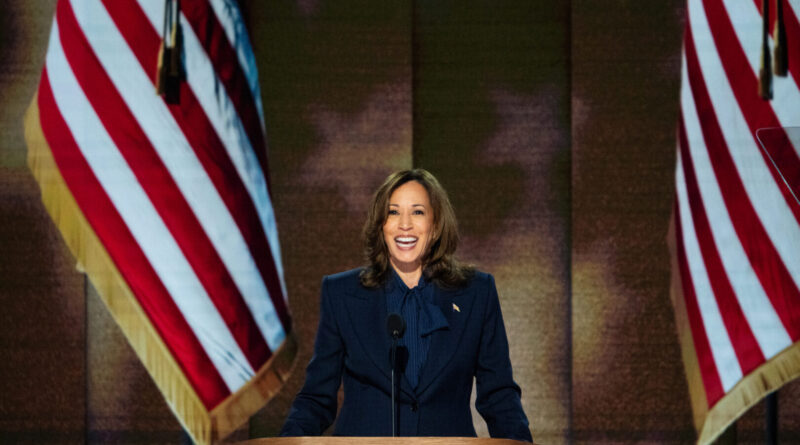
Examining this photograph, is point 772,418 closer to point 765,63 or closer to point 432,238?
point 765,63

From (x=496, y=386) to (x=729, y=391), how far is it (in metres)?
1.68

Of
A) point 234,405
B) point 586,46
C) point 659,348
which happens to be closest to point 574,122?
point 586,46

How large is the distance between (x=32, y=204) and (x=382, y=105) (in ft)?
5.00

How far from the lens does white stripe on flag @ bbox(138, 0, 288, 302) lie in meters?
2.99

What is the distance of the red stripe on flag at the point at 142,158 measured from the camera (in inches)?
118

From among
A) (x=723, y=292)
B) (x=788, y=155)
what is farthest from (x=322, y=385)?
(x=723, y=292)

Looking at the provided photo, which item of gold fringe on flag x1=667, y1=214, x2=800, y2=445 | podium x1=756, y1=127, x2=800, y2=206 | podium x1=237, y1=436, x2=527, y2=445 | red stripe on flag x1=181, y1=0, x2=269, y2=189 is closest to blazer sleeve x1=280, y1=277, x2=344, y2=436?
podium x1=237, y1=436, x2=527, y2=445

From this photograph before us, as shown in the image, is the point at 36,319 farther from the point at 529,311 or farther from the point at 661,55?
the point at 661,55

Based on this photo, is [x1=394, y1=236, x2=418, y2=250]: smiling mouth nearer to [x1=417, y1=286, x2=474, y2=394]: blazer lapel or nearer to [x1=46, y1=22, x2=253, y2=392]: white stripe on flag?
[x1=417, y1=286, x2=474, y2=394]: blazer lapel

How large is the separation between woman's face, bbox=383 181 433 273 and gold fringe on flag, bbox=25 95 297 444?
1425mm

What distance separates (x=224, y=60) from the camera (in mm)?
3018

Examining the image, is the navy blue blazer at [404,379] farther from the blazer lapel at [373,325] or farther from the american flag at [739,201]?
the american flag at [739,201]

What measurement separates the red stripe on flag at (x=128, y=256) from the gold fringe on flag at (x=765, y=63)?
2277 millimetres

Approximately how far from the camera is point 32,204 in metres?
3.41
